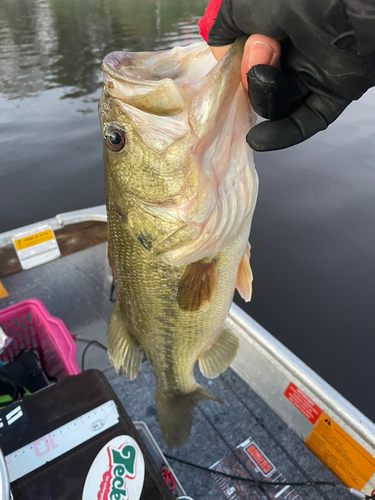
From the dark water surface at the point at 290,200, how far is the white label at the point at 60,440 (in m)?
3.02

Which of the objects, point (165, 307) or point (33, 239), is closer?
point (165, 307)

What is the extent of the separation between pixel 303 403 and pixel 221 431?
0.58 metres

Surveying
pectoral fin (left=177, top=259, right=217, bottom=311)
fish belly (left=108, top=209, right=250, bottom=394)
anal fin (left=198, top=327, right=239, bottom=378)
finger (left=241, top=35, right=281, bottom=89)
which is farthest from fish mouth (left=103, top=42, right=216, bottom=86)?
anal fin (left=198, top=327, right=239, bottom=378)

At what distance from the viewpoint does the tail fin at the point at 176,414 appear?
156 cm

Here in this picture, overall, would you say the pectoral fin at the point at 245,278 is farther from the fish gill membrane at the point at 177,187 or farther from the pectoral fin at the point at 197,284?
the pectoral fin at the point at 197,284

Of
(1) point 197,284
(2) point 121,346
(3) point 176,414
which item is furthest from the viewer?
(3) point 176,414

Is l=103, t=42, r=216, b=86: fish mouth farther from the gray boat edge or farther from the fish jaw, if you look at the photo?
the gray boat edge

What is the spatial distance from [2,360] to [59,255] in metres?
0.97

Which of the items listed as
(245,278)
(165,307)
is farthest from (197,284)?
(245,278)

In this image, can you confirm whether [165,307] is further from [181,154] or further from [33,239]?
[33,239]

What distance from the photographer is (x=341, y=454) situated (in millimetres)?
1791

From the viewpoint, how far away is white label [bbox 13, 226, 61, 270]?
261 centimetres

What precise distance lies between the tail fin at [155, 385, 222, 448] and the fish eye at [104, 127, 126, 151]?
1.15m

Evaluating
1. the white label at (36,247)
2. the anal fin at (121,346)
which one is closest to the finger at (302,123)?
the anal fin at (121,346)
